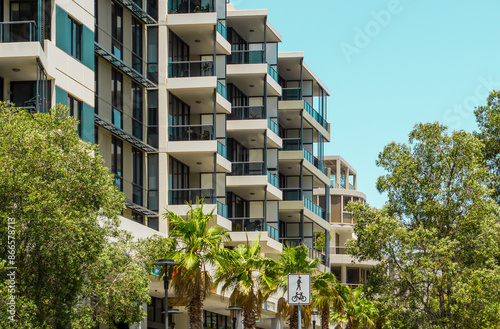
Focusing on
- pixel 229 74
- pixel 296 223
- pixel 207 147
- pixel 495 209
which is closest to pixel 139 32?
pixel 207 147

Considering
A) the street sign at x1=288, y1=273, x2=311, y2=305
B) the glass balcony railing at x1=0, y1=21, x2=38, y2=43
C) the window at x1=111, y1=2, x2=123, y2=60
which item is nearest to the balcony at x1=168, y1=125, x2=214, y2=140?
the window at x1=111, y1=2, x2=123, y2=60

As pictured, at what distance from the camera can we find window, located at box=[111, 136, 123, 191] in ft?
141

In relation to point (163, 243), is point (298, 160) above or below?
above

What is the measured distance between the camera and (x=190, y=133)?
5116 centimetres

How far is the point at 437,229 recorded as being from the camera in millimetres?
44625

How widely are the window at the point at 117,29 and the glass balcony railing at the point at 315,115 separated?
86.8 ft

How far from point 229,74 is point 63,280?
1459 inches

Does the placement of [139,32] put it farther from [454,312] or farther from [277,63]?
[454,312]

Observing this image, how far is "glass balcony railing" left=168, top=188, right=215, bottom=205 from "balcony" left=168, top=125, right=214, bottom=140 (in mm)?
2937

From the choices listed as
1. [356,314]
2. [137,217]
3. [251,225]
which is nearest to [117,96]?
[137,217]

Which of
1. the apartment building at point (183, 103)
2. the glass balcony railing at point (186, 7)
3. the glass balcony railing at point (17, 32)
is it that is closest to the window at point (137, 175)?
the apartment building at point (183, 103)

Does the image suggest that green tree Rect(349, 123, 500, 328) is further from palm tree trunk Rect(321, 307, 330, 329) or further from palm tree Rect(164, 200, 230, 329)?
palm tree Rect(164, 200, 230, 329)

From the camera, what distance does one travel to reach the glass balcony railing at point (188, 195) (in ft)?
162

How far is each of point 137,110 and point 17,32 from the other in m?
16.1
